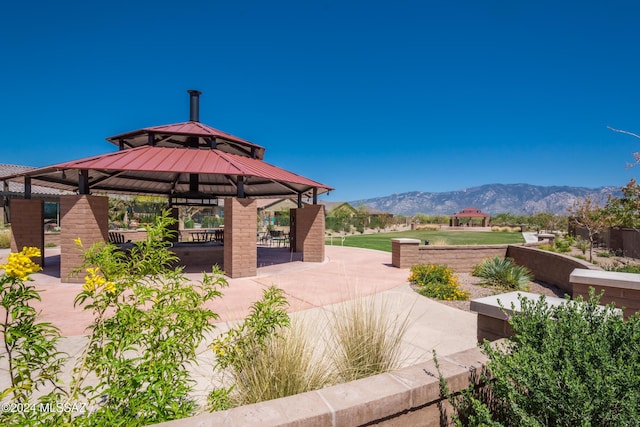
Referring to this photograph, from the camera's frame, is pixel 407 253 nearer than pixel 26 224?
No

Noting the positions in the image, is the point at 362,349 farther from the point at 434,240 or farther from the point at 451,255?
the point at 434,240

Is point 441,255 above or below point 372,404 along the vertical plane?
below

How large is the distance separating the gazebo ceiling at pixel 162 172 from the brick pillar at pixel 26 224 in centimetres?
101

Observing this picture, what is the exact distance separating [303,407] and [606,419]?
1.71m

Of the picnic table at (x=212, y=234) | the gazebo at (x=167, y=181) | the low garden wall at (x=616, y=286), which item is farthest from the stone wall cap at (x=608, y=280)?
the picnic table at (x=212, y=234)

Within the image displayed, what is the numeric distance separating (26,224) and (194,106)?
7.44m

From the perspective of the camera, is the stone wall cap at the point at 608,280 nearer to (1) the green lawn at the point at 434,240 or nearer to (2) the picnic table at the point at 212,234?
(1) the green lawn at the point at 434,240

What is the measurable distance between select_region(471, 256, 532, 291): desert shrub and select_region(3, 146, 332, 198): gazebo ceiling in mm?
7003

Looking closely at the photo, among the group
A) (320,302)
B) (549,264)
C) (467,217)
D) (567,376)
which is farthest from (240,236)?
(467,217)

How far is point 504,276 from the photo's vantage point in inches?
386

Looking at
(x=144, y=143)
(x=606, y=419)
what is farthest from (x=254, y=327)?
(x=144, y=143)

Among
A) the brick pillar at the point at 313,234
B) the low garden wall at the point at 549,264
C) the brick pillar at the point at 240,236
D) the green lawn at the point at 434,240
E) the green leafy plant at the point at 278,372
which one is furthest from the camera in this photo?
the green lawn at the point at 434,240

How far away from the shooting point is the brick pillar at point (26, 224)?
11.2 m

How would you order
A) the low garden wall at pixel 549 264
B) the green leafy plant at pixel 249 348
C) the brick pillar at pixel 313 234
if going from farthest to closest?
A: the brick pillar at pixel 313 234, the low garden wall at pixel 549 264, the green leafy plant at pixel 249 348
